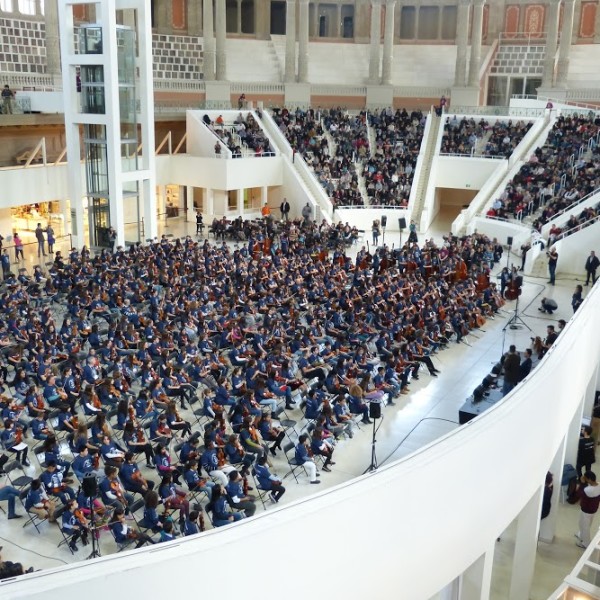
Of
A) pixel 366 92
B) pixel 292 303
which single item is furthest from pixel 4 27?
pixel 292 303

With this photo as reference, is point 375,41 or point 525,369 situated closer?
point 525,369

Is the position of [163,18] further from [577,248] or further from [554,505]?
[554,505]

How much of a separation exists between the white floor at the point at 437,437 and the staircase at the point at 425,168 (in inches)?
521

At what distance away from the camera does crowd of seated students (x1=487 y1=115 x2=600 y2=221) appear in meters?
32.1

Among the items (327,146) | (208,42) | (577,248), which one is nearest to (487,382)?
(577,248)

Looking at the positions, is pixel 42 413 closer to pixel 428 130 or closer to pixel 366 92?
pixel 428 130

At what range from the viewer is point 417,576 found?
26.3 ft

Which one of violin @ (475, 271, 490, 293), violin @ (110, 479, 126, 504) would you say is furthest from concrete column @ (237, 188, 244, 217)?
violin @ (110, 479, 126, 504)

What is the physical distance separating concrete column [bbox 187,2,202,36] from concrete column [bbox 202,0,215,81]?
3.59 m

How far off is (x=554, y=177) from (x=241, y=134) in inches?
603

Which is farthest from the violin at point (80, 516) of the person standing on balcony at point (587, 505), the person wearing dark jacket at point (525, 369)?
the person wearing dark jacket at point (525, 369)

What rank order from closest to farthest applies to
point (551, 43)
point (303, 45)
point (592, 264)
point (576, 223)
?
point (592, 264) < point (576, 223) < point (551, 43) < point (303, 45)

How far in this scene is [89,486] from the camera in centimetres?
1023

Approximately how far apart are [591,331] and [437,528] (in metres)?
6.46
